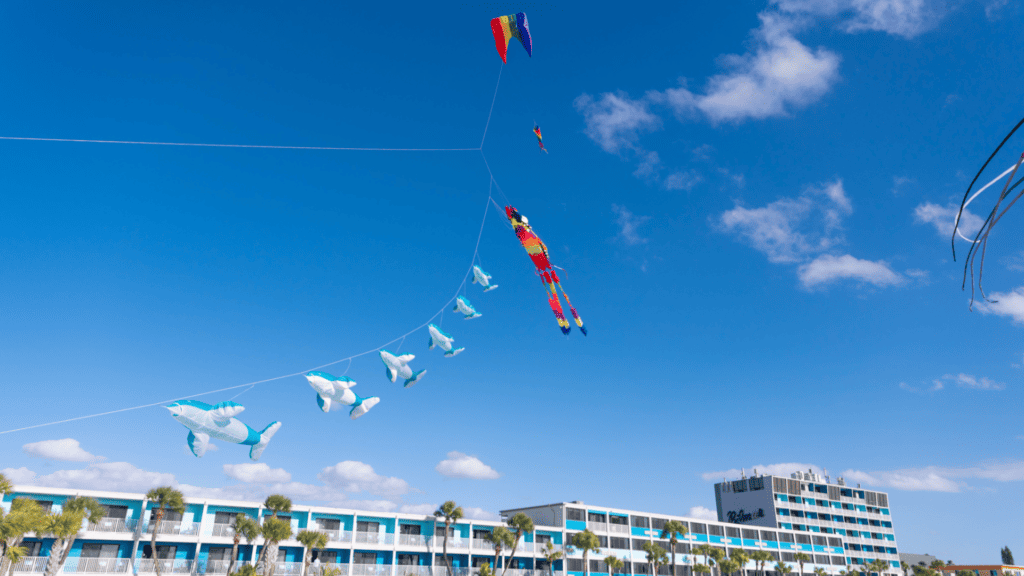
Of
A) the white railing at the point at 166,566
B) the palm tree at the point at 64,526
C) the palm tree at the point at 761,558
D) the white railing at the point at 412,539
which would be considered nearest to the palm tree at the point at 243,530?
the white railing at the point at 166,566

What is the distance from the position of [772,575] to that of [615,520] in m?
29.9

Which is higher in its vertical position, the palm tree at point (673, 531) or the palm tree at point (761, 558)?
the palm tree at point (673, 531)

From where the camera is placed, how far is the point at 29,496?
3497cm

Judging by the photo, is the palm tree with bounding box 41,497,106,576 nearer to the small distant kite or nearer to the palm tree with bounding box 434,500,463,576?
the palm tree with bounding box 434,500,463,576

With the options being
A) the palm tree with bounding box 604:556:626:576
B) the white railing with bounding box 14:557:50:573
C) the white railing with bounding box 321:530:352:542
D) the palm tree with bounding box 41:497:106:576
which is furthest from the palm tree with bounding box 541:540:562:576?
the white railing with bounding box 14:557:50:573

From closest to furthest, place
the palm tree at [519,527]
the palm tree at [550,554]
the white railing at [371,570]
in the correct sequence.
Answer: the white railing at [371,570] < the palm tree at [519,527] < the palm tree at [550,554]

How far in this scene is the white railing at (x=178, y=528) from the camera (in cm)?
3819

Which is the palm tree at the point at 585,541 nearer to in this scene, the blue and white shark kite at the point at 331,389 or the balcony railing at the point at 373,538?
the balcony railing at the point at 373,538

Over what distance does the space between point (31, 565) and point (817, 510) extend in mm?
98380

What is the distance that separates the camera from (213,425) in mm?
13484

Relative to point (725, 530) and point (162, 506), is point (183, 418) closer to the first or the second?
point (162, 506)

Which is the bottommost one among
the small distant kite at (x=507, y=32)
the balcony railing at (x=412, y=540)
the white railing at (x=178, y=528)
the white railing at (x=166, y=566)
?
the white railing at (x=166, y=566)

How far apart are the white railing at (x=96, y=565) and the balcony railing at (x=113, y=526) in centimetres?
172

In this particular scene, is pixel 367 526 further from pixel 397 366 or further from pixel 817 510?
pixel 817 510
